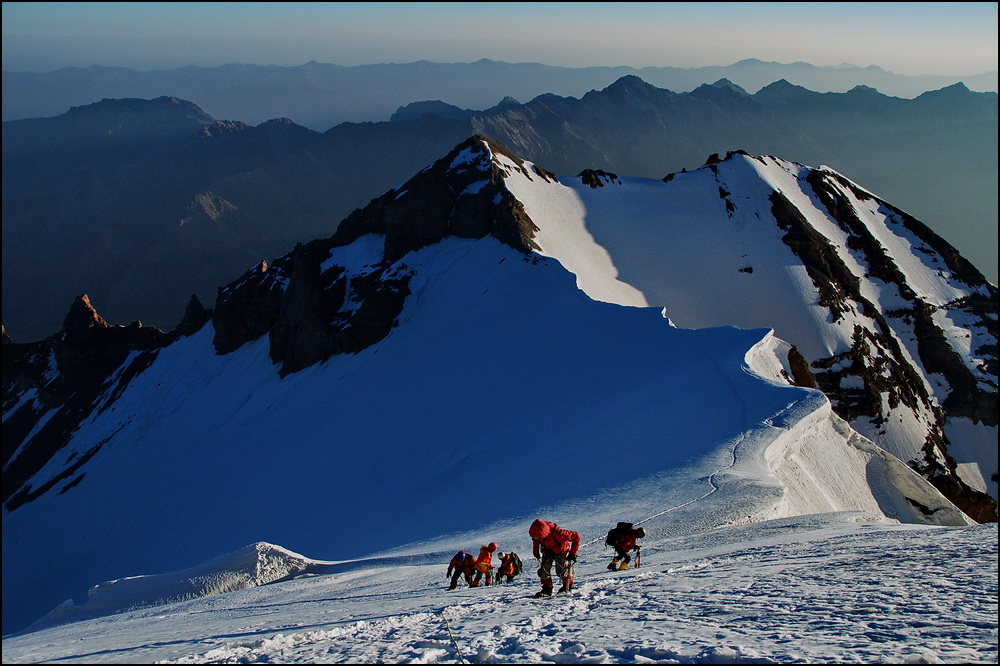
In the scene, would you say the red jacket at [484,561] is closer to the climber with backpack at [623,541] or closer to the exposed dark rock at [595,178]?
the climber with backpack at [623,541]

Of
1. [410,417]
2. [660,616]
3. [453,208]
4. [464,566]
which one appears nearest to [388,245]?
[453,208]

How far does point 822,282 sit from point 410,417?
129 ft

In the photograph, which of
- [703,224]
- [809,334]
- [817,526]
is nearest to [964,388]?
[809,334]

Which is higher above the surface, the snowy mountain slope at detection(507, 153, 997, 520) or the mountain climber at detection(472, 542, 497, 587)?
the snowy mountain slope at detection(507, 153, 997, 520)

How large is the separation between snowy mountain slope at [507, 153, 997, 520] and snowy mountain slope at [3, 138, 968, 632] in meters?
7.52

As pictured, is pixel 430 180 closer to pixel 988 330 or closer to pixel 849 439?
pixel 849 439

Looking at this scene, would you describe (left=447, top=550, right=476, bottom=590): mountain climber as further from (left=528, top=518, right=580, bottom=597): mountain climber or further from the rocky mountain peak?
the rocky mountain peak

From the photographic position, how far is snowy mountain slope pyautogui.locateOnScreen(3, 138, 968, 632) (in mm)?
25422

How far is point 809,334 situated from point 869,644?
5305 centimetres

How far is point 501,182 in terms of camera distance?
60.8 m

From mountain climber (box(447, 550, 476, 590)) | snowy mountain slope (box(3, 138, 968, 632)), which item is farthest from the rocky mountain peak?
mountain climber (box(447, 550, 476, 590))

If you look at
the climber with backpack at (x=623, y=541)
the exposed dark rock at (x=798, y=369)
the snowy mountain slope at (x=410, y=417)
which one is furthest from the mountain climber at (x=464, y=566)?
the exposed dark rock at (x=798, y=369)

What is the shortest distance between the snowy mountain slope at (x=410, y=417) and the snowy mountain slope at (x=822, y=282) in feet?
24.7

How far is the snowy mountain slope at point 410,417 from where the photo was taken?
1001 inches
